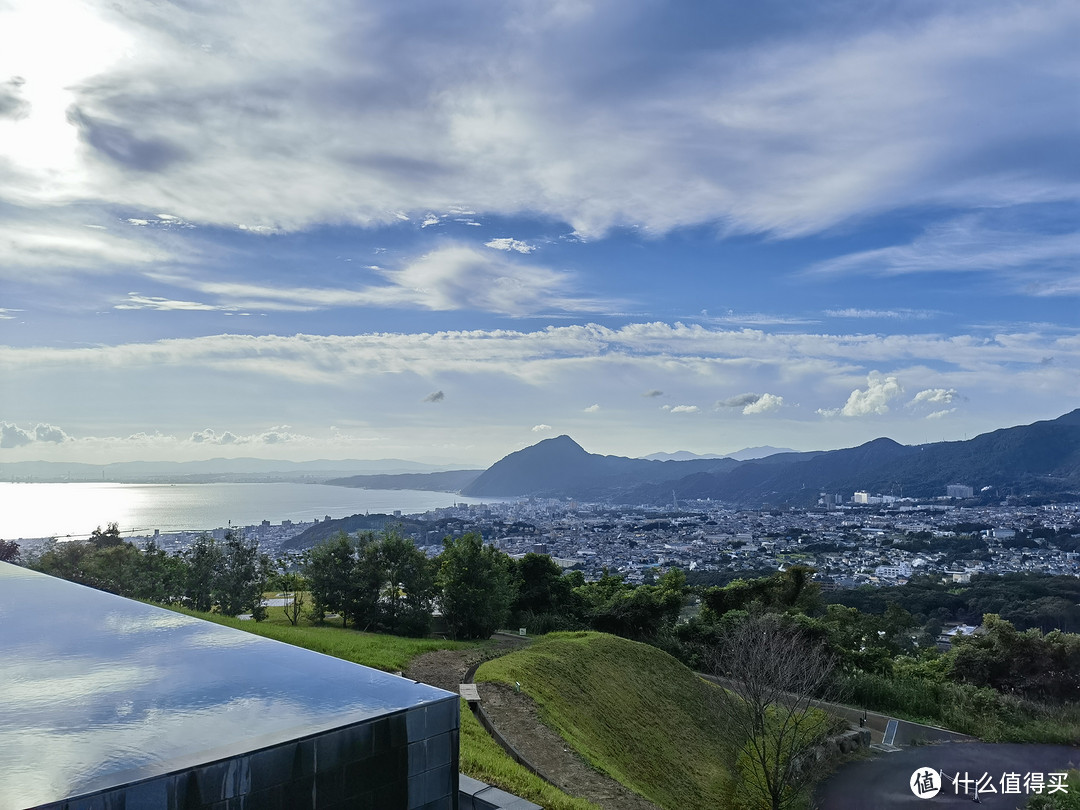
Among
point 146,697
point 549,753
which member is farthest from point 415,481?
point 146,697

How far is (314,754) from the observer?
185 inches

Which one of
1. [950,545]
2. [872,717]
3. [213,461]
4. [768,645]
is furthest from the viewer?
[213,461]

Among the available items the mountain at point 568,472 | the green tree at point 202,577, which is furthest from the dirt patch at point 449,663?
the mountain at point 568,472

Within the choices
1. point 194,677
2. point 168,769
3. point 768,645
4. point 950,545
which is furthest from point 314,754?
point 950,545

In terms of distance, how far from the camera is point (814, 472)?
414ft

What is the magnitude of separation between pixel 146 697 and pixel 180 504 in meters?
94.1

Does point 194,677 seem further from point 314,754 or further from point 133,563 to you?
point 133,563

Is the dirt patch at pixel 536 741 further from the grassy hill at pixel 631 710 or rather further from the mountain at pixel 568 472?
the mountain at pixel 568 472

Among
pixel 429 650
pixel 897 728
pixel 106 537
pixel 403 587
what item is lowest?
pixel 897 728

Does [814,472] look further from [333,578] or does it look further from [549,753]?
[549,753]

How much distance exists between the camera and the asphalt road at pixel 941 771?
12898mm

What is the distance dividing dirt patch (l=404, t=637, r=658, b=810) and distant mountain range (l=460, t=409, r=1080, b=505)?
3746 inches

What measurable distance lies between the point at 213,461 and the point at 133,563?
136212 mm

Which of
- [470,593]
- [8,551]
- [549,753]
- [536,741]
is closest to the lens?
[549,753]
